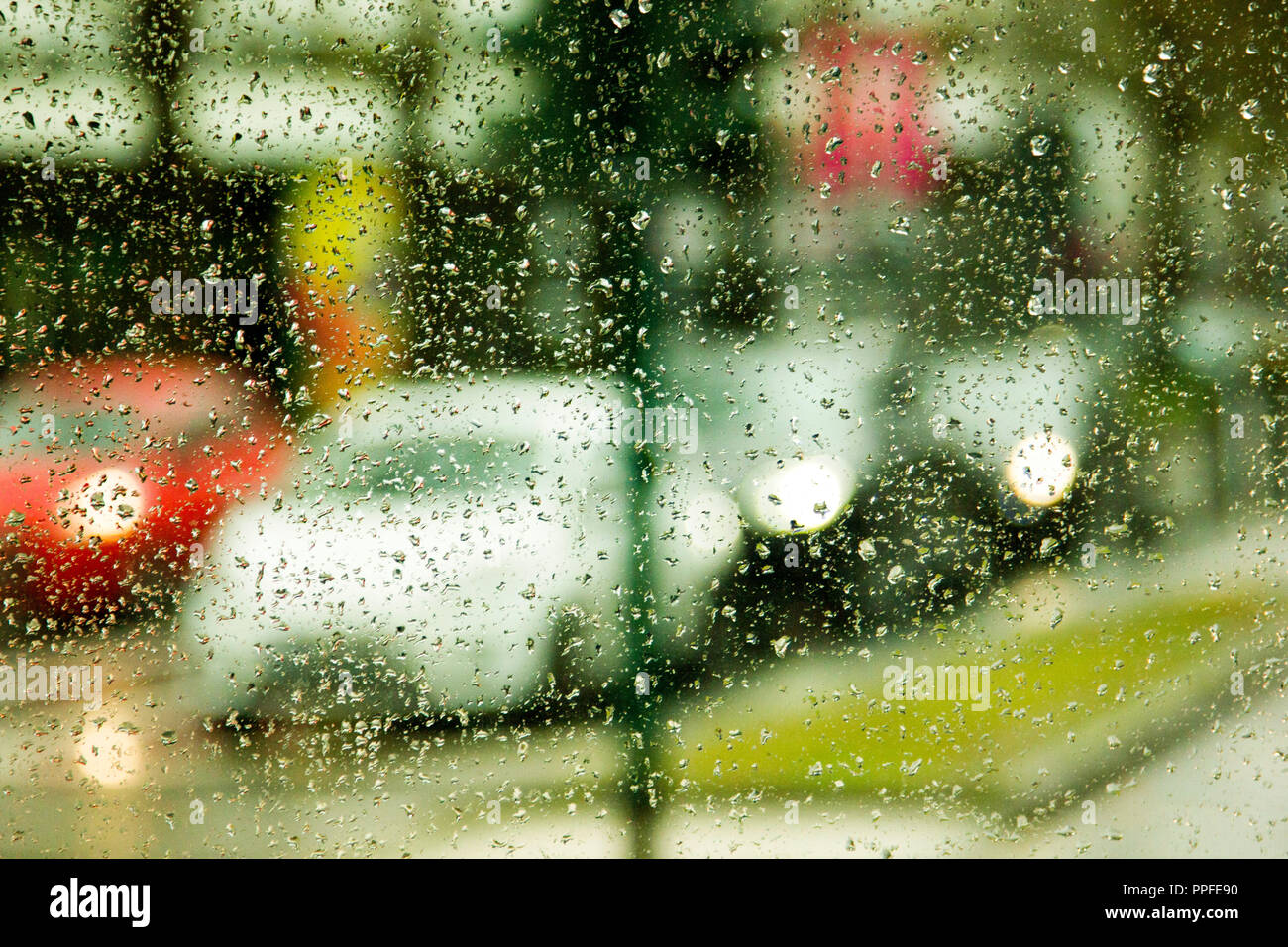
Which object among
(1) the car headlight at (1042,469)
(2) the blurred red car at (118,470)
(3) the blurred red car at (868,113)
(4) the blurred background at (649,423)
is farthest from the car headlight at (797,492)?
(2) the blurred red car at (118,470)

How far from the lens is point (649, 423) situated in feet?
2.99

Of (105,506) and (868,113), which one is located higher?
(868,113)

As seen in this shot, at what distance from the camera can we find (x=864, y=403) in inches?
35.8

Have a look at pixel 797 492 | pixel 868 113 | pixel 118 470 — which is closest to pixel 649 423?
pixel 797 492

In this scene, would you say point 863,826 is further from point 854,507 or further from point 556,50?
point 556,50

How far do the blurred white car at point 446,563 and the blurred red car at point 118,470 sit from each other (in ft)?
0.17

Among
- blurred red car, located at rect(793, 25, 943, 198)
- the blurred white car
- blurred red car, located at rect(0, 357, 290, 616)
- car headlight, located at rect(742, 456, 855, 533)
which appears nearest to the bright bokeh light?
blurred red car, located at rect(0, 357, 290, 616)

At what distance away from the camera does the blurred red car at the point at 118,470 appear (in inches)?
34.7

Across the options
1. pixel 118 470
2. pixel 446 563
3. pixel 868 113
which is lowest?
pixel 446 563

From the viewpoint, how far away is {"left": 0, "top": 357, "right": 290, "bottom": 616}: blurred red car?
88cm

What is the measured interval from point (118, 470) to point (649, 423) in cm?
58

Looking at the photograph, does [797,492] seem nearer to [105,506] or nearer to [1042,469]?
[1042,469]

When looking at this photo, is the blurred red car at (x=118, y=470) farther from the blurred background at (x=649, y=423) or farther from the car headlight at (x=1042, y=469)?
the car headlight at (x=1042, y=469)
